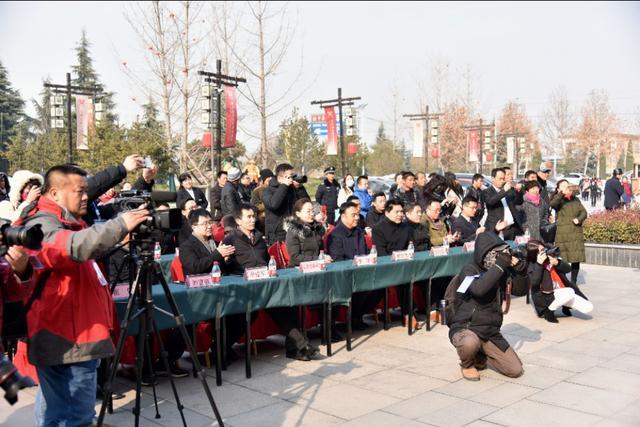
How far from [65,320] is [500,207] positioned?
767 centimetres

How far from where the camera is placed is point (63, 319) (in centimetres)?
322

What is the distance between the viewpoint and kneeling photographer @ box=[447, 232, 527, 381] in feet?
18.5

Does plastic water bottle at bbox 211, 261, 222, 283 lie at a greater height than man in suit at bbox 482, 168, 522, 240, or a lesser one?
lesser

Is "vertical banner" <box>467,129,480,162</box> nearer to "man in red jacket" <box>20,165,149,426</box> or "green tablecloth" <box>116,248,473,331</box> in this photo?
"green tablecloth" <box>116,248,473,331</box>

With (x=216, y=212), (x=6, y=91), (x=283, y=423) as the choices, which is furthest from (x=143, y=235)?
(x=6, y=91)

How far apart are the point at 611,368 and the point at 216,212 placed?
779cm

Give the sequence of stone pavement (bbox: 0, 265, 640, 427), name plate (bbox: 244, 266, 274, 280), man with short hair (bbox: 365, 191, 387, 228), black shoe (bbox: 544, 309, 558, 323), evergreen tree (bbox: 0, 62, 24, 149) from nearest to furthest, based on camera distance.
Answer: stone pavement (bbox: 0, 265, 640, 427) < name plate (bbox: 244, 266, 274, 280) < black shoe (bbox: 544, 309, 558, 323) < man with short hair (bbox: 365, 191, 387, 228) < evergreen tree (bbox: 0, 62, 24, 149)

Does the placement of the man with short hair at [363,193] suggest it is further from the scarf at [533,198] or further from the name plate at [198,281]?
the name plate at [198,281]

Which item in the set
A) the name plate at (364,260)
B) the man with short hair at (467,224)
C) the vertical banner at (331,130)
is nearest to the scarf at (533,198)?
the man with short hair at (467,224)

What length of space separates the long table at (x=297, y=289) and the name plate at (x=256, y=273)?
0.07 metres

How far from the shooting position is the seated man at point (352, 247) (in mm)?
7414

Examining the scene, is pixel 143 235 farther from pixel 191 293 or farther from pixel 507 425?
pixel 507 425

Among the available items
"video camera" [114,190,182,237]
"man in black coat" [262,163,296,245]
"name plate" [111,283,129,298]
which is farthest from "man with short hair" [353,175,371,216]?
"video camera" [114,190,182,237]

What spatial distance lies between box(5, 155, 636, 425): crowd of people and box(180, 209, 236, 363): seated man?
0.5 inches
